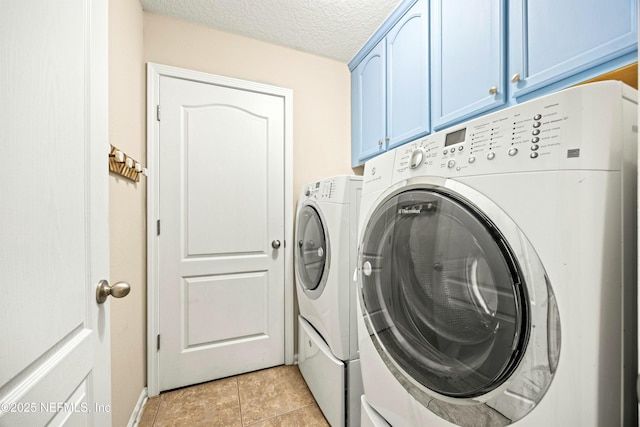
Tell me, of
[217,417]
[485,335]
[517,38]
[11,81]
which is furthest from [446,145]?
[217,417]

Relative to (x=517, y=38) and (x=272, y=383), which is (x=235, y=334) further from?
(x=517, y=38)

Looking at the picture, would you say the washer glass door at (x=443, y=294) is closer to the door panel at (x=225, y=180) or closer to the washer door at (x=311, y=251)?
the washer door at (x=311, y=251)

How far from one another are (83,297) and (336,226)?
2.94 ft

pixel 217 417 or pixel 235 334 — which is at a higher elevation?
pixel 235 334

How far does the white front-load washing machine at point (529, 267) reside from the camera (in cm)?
41

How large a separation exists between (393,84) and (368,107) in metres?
0.30

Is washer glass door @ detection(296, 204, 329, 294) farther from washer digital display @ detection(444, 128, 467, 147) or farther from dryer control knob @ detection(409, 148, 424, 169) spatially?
washer digital display @ detection(444, 128, 467, 147)

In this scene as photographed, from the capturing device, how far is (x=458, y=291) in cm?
59

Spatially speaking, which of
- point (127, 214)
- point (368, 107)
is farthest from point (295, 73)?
point (127, 214)

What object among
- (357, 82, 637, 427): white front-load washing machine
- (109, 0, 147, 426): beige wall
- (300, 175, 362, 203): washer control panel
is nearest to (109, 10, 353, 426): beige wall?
(109, 0, 147, 426): beige wall

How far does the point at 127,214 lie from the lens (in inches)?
50.2

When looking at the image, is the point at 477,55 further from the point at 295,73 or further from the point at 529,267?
the point at 295,73

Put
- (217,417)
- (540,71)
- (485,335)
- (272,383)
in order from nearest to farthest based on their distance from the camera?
1. (485,335)
2. (540,71)
3. (217,417)
4. (272,383)

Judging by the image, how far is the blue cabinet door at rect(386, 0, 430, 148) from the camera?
131 cm
